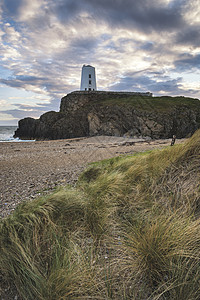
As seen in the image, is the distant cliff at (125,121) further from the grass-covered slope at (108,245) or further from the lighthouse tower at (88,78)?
the grass-covered slope at (108,245)

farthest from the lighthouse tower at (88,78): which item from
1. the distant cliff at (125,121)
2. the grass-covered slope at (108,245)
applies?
the grass-covered slope at (108,245)

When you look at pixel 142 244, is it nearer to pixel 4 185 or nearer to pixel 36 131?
pixel 4 185

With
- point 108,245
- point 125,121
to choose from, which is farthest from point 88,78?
point 108,245

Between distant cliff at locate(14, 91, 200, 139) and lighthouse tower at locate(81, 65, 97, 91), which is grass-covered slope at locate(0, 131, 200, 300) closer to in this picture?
distant cliff at locate(14, 91, 200, 139)

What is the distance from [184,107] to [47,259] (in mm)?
Result: 32142

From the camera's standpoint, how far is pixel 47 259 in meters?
1.89

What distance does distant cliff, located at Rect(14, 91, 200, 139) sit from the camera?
27.4 metres

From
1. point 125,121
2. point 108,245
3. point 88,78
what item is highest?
point 88,78

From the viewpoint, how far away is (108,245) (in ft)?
7.08

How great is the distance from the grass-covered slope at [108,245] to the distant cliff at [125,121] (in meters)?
24.7

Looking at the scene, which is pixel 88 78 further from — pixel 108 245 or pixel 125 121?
pixel 108 245

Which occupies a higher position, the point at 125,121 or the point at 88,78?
the point at 88,78

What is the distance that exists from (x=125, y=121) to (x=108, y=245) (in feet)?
90.9

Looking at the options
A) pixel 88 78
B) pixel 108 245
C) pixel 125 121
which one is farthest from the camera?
pixel 88 78
